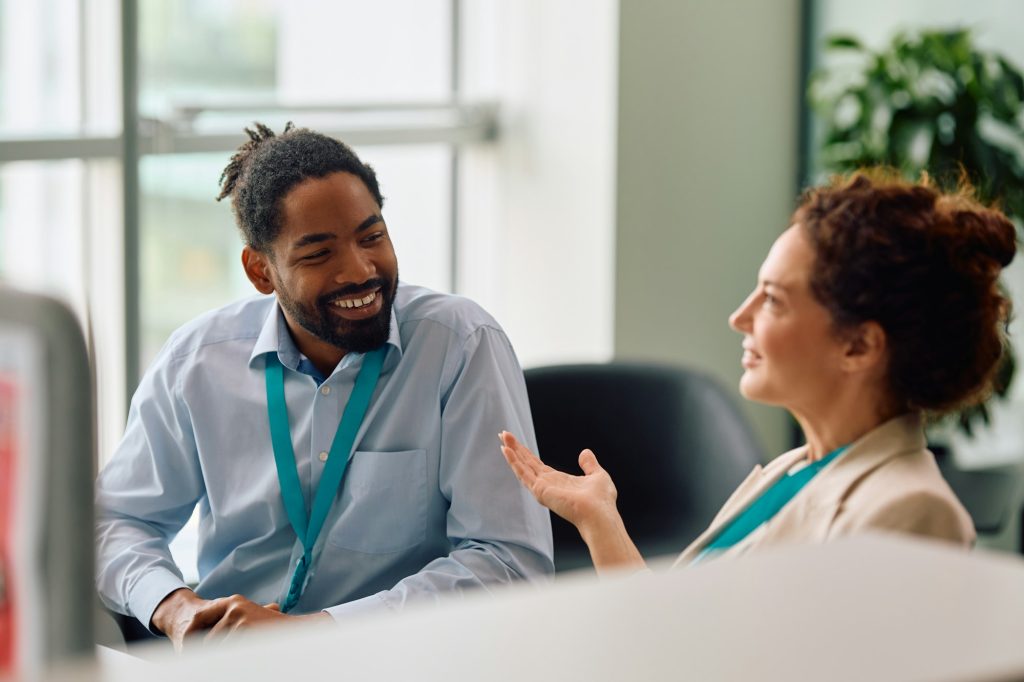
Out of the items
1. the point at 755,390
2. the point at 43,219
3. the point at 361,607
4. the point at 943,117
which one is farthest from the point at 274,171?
the point at 943,117

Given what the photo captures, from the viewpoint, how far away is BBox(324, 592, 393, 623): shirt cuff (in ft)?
5.28

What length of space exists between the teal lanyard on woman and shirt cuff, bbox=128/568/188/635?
2.48 ft

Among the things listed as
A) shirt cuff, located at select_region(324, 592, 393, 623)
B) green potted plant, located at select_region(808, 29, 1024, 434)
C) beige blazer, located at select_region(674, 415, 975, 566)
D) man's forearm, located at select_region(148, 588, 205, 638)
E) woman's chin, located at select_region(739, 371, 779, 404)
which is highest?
green potted plant, located at select_region(808, 29, 1024, 434)

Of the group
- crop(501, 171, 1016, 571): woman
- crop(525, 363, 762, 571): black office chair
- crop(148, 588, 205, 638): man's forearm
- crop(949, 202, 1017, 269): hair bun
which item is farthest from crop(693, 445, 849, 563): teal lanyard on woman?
crop(525, 363, 762, 571): black office chair

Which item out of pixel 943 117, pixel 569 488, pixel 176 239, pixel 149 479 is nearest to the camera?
pixel 569 488

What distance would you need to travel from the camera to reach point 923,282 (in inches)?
49.1

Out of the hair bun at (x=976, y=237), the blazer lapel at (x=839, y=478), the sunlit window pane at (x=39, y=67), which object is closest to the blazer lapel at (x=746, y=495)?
the blazer lapel at (x=839, y=478)

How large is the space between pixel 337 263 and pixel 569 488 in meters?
0.48

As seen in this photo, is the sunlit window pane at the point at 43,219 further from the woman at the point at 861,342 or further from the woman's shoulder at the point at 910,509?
the woman's shoulder at the point at 910,509

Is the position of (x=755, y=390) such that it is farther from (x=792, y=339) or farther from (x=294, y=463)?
(x=294, y=463)

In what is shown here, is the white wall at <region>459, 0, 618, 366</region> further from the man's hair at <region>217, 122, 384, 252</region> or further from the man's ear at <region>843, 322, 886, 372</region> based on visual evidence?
the man's ear at <region>843, 322, 886, 372</region>

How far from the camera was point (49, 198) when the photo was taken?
9.55 ft

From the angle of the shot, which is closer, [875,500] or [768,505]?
[875,500]

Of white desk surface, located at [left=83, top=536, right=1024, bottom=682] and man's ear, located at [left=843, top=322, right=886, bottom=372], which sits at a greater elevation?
white desk surface, located at [left=83, top=536, right=1024, bottom=682]
